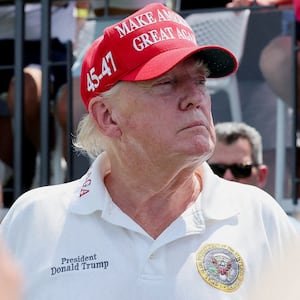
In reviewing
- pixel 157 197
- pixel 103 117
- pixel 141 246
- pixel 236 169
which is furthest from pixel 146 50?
pixel 236 169

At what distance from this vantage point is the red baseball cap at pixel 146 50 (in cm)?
294

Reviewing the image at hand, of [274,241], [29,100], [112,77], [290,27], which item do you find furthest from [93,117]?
[29,100]

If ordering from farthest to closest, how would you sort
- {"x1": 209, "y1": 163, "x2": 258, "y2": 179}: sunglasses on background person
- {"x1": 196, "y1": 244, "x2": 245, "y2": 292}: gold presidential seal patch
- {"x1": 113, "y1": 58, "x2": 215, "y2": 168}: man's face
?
1. {"x1": 209, "y1": 163, "x2": 258, "y2": 179}: sunglasses on background person
2. {"x1": 113, "y1": 58, "x2": 215, "y2": 168}: man's face
3. {"x1": 196, "y1": 244, "x2": 245, "y2": 292}: gold presidential seal patch

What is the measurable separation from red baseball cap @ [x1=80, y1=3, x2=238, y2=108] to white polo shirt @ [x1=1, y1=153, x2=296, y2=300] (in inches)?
13.3

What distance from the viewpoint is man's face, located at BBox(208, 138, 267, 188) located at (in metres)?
5.30

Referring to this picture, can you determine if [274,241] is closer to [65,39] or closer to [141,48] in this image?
[141,48]

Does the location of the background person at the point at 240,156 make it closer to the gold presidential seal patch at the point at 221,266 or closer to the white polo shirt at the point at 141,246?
the white polo shirt at the point at 141,246

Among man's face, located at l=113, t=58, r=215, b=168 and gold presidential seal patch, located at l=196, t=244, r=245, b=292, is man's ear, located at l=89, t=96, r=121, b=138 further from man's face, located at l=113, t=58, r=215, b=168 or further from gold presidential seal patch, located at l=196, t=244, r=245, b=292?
gold presidential seal patch, located at l=196, t=244, r=245, b=292

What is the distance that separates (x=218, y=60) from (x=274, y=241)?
577 millimetres

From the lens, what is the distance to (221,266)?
2.82 meters

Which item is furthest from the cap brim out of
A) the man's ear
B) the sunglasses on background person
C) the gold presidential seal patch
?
the sunglasses on background person

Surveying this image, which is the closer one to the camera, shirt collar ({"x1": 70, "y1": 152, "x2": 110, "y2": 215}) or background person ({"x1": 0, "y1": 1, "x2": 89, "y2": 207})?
shirt collar ({"x1": 70, "y1": 152, "x2": 110, "y2": 215})

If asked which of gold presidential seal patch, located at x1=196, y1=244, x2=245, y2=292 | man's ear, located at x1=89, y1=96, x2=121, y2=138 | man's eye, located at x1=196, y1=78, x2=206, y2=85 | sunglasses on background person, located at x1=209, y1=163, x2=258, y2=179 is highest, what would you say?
man's eye, located at x1=196, y1=78, x2=206, y2=85

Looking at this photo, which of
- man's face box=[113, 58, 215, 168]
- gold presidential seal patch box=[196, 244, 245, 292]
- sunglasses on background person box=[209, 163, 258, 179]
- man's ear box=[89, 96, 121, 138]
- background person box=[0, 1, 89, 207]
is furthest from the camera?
background person box=[0, 1, 89, 207]
